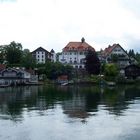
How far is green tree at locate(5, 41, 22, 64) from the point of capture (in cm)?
10019

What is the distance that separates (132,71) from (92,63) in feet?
31.8

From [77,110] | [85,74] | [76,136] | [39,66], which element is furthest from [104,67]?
[76,136]

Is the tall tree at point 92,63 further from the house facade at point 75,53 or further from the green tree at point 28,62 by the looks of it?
the green tree at point 28,62

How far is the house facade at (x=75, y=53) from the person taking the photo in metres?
105

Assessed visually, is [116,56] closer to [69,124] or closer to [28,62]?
[28,62]

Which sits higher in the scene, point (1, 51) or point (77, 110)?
point (1, 51)

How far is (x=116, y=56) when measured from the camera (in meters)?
103

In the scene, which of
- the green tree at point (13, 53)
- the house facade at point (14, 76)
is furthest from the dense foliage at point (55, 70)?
the green tree at point (13, 53)

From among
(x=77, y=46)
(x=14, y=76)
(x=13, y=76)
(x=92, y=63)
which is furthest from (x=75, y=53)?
(x=13, y=76)

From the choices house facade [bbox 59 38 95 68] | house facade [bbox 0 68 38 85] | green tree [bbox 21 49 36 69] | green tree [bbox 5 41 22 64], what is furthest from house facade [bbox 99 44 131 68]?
house facade [bbox 0 68 38 85]

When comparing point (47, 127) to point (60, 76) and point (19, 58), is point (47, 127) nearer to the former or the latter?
point (60, 76)

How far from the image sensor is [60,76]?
93750 mm

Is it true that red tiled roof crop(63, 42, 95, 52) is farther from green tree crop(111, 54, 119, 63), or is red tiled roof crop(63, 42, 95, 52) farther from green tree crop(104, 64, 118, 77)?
green tree crop(104, 64, 118, 77)

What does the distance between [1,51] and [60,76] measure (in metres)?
16.4
